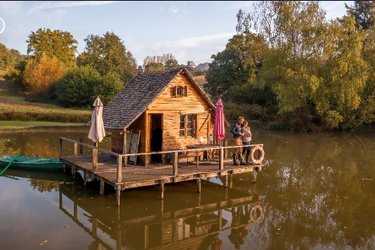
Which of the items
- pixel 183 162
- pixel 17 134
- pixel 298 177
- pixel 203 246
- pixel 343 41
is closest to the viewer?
pixel 203 246

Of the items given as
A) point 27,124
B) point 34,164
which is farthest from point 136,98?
point 27,124

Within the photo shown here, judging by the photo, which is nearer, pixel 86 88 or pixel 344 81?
pixel 344 81

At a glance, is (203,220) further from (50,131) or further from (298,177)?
(50,131)

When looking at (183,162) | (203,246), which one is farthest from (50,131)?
(203,246)

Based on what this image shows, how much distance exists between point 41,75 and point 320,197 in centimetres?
6163

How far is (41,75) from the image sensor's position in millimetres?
68500

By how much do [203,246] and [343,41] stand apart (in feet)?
130

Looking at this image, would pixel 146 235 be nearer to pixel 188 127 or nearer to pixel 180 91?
pixel 188 127

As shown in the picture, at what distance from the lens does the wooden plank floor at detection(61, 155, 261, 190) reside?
1573 cm

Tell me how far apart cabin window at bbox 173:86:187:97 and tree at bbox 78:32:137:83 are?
5975 centimetres

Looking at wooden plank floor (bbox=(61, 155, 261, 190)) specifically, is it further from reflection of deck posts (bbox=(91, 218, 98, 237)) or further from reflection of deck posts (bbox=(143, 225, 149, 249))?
reflection of deck posts (bbox=(143, 225, 149, 249))

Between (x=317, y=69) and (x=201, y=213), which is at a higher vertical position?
(x=317, y=69)

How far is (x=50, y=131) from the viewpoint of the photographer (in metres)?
41.0

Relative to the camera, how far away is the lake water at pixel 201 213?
12.2m
